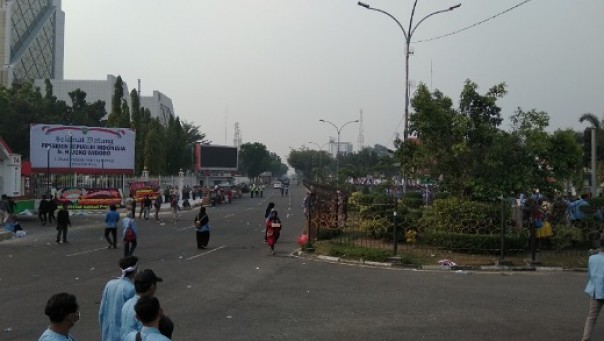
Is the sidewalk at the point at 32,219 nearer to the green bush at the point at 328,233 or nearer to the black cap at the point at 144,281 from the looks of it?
the green bush at the point at 328,233

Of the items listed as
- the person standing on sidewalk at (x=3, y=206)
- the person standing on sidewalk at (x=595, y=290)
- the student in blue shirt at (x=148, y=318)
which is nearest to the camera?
the student in blue shirt at (x=148, y=318)

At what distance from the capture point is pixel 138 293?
4969 mm

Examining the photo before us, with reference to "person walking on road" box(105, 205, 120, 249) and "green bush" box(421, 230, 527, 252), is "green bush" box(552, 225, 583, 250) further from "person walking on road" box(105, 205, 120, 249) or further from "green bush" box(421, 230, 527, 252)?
"person walking on road" box(105, 205, 120, 249)

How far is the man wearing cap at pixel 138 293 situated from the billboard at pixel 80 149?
3939 cm

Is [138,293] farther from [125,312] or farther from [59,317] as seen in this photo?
[59,317]

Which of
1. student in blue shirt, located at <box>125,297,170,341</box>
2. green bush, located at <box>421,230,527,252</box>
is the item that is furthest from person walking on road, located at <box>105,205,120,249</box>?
student in blue shirt, located at <box>125,297,170,341</box>

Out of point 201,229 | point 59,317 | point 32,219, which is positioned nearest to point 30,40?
point 32,219

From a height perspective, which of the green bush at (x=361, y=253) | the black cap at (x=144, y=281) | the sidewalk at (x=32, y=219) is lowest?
the sidewalk at (x=32, y=219)

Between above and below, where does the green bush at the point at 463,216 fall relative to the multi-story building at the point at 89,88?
below

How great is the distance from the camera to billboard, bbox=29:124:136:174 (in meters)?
42.1

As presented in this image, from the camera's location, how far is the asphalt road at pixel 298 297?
8.65 meters

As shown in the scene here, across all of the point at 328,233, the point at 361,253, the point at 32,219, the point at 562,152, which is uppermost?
the point at 562,152

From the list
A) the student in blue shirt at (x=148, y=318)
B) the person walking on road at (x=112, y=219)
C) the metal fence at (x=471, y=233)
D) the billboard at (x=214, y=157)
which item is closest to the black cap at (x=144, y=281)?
the student in blue shirt at (x=148, y=318)

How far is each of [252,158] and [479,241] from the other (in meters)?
119
